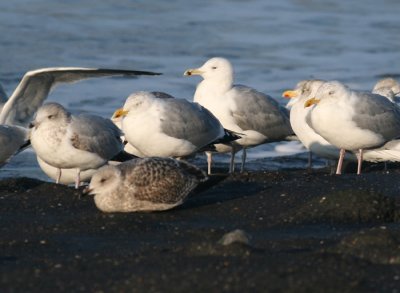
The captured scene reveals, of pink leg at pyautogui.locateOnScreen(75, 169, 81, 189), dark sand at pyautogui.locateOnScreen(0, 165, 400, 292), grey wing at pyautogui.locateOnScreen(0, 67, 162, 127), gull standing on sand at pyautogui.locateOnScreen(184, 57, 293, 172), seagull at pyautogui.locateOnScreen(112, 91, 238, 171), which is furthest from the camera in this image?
gull standing on sand at pyautogui.locateOnScreen(184, 57, 293, 172)

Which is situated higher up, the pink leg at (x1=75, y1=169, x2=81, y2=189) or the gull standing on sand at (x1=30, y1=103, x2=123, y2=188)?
the gull standing on sand at (x1=30, y1=103, x2=123, y2=188)

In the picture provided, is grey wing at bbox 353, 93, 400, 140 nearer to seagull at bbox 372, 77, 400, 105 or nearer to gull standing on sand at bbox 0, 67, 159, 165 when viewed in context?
seagull at bbox 372, 77, 400, 105

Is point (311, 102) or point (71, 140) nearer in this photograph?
point (71, 140)

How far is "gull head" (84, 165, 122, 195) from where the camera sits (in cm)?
859

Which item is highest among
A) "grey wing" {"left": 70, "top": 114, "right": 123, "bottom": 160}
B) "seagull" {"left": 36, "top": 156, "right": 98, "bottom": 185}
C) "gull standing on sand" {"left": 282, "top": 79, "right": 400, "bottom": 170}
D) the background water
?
"grey wing" {"left": 70, "top": 114, "right": 123, "bottom": 160}

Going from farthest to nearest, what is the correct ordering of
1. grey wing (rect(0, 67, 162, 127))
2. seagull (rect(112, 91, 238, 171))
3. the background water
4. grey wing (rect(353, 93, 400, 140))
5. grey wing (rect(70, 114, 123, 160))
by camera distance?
the background water
grey wing (rect(0, 67, 162, 127))
grey wing (rect(353, 93, 400, 140))
seagull (rect(112, 91, 238, 171))
grey wing (rect(70, 114, 123, 160))

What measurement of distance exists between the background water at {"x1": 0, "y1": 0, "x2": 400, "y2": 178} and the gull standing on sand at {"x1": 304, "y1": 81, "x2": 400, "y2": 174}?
339cm

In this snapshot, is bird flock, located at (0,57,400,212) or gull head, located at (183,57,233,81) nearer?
bird flock, located at (0,57,400,212)

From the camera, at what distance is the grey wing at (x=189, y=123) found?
36.9 feet

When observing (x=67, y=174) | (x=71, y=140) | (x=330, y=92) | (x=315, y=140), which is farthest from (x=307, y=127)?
(x=71, y=140)

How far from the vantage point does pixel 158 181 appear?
28.2 ft

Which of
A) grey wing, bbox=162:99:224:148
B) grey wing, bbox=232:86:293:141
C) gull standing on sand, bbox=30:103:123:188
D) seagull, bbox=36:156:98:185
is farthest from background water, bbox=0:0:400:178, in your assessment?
gull standing on sand, bbox=30:103:123:188

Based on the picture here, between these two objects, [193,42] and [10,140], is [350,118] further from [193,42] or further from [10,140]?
[193,42]

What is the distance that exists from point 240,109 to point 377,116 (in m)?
1.95
